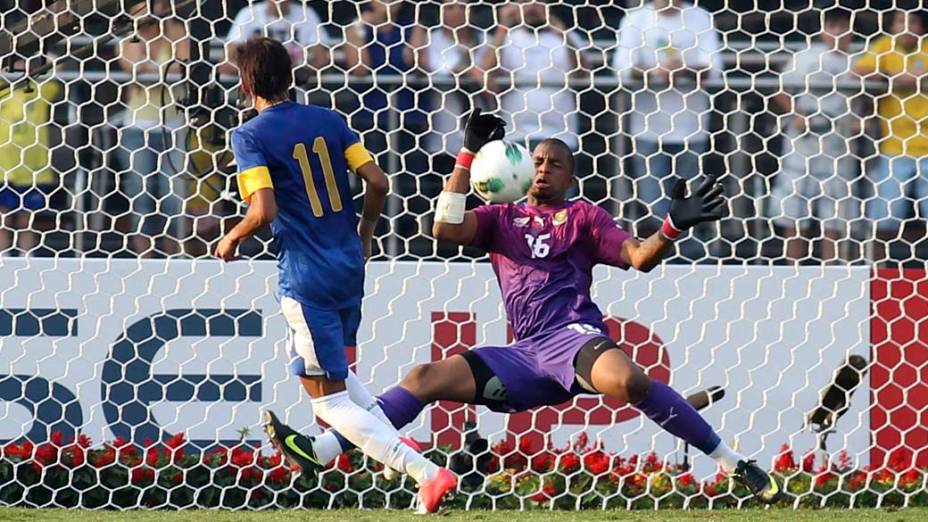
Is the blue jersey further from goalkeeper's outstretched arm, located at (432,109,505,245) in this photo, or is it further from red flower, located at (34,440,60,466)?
red flower, located at (34,440,60,466)

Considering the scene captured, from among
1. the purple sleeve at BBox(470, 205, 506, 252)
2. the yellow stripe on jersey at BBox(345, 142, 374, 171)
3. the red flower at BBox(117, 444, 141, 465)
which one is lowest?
the red flower at BBox(117, 444, 141, 465)

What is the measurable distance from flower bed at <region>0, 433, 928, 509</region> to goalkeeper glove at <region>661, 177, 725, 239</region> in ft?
6.31

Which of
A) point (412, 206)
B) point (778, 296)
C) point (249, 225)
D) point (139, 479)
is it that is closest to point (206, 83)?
point (412, 206)

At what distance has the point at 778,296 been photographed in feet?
26.5

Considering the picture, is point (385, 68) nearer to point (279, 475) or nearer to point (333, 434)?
point (279, 475)

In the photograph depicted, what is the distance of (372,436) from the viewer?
6090 mm

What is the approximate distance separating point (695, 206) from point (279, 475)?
2664mm

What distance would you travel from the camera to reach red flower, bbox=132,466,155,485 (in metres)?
7.73

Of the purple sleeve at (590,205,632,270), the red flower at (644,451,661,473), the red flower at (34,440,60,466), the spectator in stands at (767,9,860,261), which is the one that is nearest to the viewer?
the purple sleeve at (590,205,632,270)

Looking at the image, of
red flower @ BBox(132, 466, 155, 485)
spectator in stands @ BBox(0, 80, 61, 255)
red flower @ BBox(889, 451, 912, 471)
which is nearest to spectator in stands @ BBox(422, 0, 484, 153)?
spectator in stands @ BBox(0, 80, 61, 255)

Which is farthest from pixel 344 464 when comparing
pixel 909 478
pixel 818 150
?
pixel 818 150

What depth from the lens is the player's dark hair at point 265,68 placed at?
6.05 meters

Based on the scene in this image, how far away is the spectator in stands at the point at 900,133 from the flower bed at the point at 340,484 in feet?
4.11

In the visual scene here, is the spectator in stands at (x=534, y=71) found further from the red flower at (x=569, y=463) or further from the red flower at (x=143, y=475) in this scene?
the red flower at (x=143, y=475)
